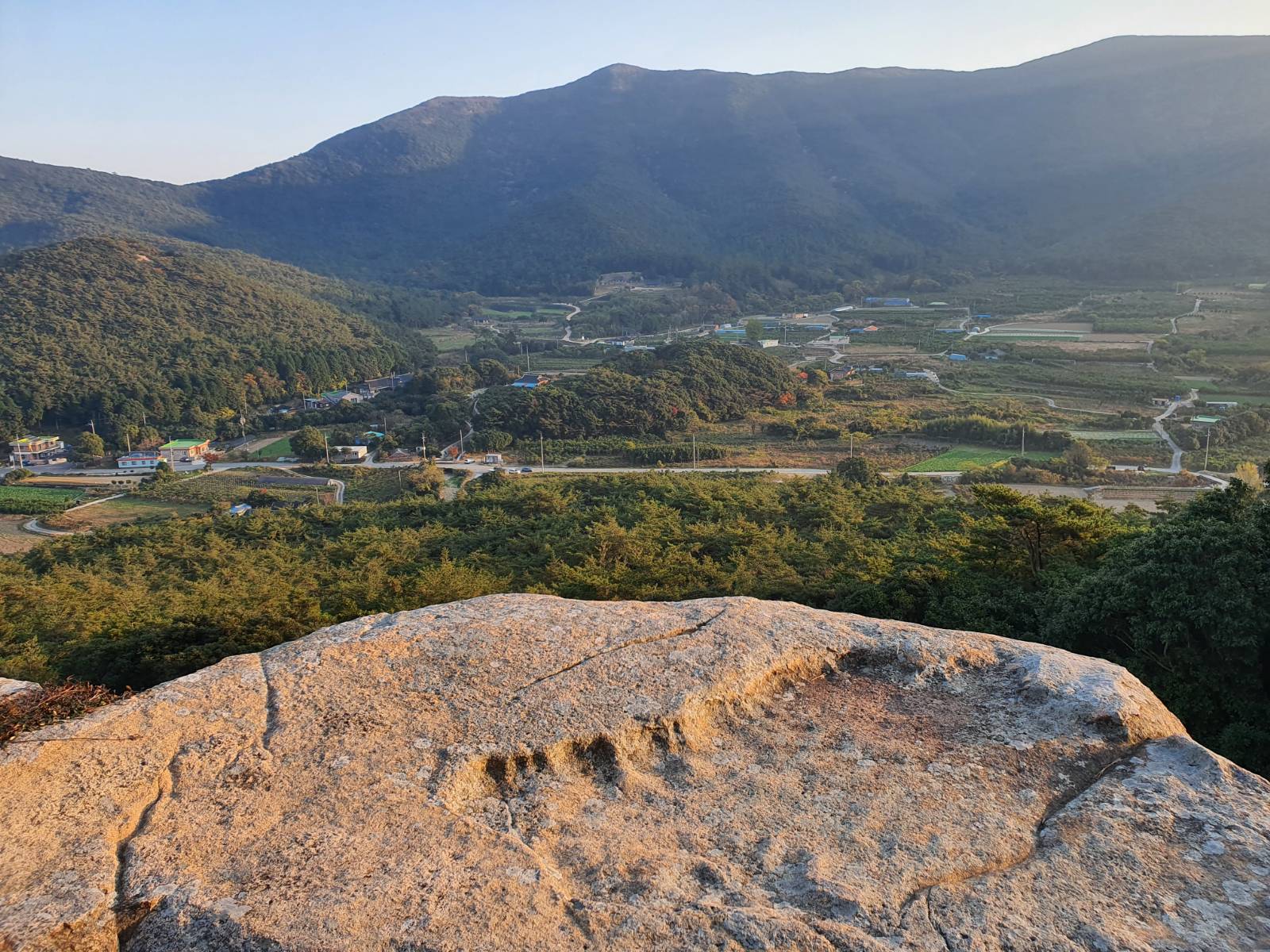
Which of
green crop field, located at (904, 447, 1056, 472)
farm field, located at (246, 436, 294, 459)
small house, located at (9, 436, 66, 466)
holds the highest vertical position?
small house, located at (9, 436, 66, 466)

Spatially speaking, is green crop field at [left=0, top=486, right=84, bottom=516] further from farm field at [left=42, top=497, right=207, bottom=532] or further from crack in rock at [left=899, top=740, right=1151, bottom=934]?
crack in rock at [left=899, top=740, right=1151, bottom=934]

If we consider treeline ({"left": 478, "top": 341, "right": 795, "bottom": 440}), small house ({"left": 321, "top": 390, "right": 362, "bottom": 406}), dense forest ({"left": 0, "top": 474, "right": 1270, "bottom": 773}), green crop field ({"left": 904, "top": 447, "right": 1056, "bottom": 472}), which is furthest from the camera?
small house ({"left": 321, "top": 390, "right": 362, "bottom": 406})

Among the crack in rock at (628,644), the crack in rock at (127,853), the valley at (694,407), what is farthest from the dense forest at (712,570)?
the crack in rock at (628,644)

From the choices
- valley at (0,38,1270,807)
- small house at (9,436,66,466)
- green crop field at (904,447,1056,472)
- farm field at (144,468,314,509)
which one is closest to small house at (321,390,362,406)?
valley at (0,38,1270,807)

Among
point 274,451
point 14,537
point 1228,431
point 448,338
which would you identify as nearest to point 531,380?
point 274,451

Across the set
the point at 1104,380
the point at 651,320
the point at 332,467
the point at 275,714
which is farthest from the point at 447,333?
the point at 275,714

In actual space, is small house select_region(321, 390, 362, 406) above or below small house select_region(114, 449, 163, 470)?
above

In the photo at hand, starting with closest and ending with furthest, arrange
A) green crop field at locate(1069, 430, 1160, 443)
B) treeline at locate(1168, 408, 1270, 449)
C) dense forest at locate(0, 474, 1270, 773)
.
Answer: dense forest at locate(0, 474, 1270, 773) → treeline at locate(1168, 408, 1270, 449) → green crop field at locate(1069, 430, 1160, 443)

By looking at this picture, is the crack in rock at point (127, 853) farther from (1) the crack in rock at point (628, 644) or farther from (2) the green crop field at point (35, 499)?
(2) the green crop field at point (35, 499)
